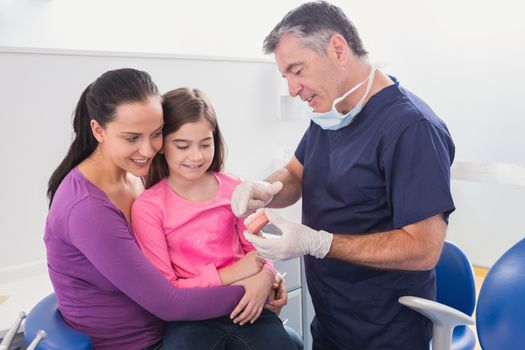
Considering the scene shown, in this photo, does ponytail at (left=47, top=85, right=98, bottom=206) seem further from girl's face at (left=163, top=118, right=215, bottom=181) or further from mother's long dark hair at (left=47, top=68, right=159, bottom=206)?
girl's face at (left=163, top=118, right=215, bottom=181)

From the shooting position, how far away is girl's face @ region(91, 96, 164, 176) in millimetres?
1097

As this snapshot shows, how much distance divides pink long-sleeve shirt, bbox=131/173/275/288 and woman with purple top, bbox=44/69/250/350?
0.05m

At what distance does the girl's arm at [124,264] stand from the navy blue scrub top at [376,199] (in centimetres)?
37

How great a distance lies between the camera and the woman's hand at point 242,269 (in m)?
1.18

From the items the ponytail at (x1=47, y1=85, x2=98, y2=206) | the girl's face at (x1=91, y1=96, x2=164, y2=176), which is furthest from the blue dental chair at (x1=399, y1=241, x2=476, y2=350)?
the ponytail at (x1=47, y1=85, x2=98, y2=206)

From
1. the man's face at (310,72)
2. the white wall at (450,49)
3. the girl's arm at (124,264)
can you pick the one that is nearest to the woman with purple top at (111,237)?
the girl's arm at (124,264)

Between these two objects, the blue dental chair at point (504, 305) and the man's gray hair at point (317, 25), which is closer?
the blue dental chair at point (504, 305)

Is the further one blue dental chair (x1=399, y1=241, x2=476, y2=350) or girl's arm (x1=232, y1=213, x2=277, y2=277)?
blue dental chair (x1=399, y1=241, x2=476, y2=350)

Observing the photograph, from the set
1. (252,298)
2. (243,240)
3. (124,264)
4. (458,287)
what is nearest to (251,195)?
(243,240)

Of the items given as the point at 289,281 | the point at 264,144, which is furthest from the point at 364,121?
the point at 264,144

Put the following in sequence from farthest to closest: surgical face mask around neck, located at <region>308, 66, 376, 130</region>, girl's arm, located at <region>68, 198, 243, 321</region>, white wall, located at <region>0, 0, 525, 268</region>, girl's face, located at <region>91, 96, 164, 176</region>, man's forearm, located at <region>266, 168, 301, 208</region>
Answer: white wall, located at <region>0, 0, 525, 268</region> < man's forearm, located at <region>266, 168, 301, 208</region> < surgical face mask around neck, located at <region>308, 66, 376, 130</region> < girl's face, located at <region>91, 96, 164, 176</region> < girl's arm, located at <region>68, 198, 243, 321</region>

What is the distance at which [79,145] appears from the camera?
1.18 meters

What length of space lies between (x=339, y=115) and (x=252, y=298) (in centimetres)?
51

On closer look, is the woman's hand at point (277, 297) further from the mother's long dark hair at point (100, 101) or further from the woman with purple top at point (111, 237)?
the mother's long dark hair at point (100, 101)
